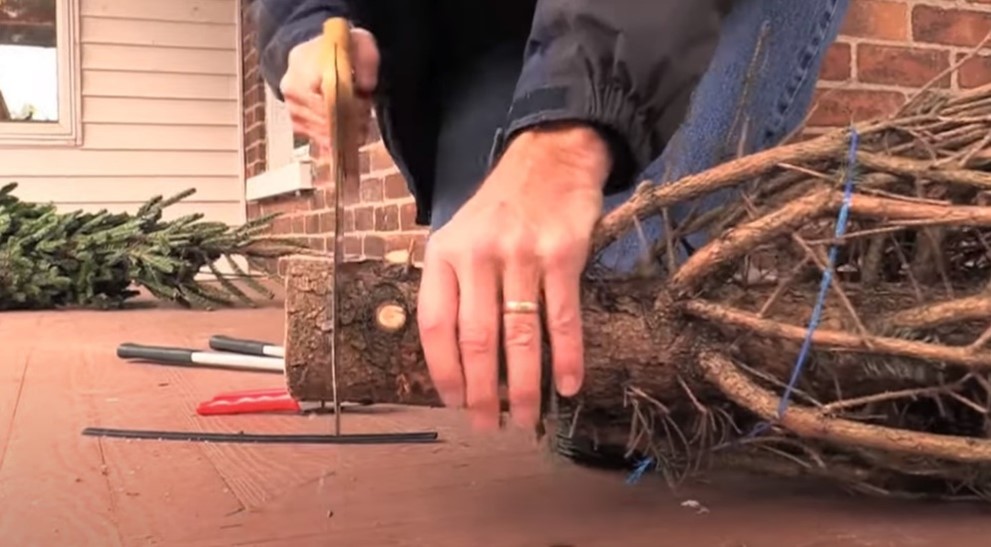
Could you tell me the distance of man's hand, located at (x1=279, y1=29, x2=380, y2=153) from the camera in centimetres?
89

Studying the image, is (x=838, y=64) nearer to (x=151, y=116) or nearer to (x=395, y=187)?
(x=395, y=187)

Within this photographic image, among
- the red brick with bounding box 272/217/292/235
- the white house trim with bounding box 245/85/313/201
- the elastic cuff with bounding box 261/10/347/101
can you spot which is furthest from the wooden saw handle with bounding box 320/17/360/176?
the red brick with bounding box 272/217/292/235

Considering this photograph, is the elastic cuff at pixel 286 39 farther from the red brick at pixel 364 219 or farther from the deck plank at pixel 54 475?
the red brick at pixel 364 219

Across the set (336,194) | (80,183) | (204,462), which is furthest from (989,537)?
(80,183)

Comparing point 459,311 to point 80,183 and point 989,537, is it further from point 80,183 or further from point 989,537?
point 80,183

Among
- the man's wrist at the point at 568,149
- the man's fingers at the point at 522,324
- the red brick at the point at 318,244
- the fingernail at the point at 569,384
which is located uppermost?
the red brick at the point at 318,244

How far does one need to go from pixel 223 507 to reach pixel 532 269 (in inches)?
13.8

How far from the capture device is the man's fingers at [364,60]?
2.98 feet

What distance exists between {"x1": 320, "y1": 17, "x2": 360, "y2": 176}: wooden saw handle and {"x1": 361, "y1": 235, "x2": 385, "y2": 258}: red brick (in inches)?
70.8

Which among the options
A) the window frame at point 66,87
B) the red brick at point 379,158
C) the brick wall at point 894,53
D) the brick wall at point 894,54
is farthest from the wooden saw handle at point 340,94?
the window frame at point 66,87

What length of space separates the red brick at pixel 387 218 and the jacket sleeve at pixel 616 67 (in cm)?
185

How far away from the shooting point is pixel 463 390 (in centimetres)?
64

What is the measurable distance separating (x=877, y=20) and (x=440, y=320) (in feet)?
5.02

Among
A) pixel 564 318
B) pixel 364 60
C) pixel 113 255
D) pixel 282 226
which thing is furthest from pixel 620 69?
pixel 282 226
